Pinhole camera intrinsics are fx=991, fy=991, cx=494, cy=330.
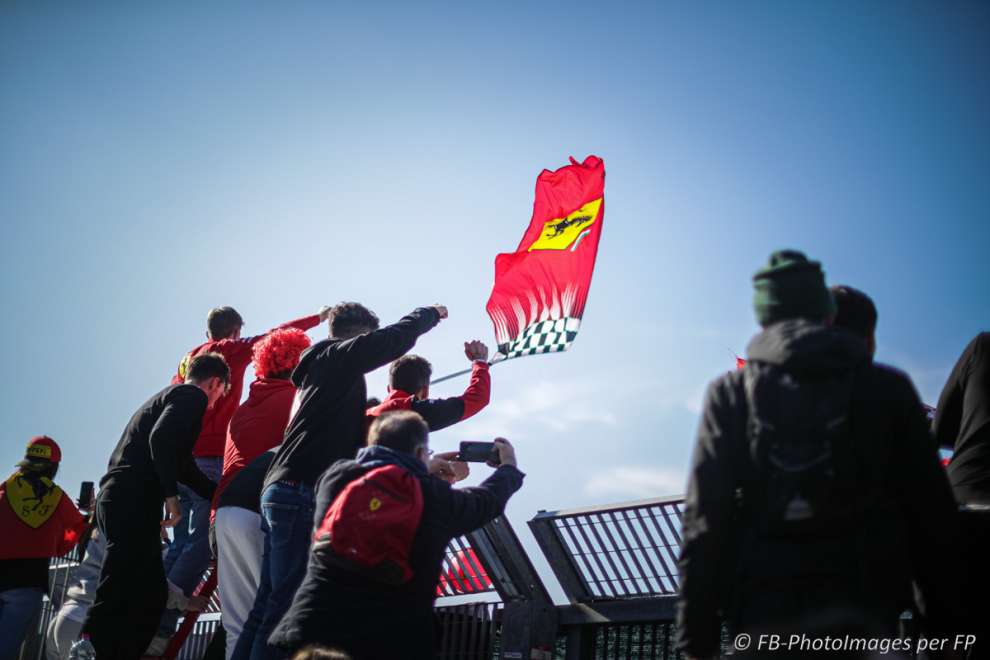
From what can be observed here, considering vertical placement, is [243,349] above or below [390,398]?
above

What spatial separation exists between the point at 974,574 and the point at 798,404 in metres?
1.30

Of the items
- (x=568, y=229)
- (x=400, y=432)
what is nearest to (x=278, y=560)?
(x=400, y=432)

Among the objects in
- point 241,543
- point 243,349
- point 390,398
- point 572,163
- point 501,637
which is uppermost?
point 572,163

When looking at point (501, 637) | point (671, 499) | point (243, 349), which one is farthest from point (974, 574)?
point (243, 349)

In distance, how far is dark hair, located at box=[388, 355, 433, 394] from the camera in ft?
19.1

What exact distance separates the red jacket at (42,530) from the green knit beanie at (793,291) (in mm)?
6149

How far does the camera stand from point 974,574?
3.65 m

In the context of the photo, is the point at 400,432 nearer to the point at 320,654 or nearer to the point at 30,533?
the point at 320,654

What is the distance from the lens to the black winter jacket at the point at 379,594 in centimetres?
402

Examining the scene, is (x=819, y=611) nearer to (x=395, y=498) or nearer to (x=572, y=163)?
(x=395, y=498)

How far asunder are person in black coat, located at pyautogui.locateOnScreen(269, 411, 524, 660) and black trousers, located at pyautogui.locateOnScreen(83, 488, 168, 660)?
1775 millimetres

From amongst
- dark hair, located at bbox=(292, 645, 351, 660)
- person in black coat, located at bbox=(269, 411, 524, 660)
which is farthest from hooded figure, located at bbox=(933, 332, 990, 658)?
dark hair, located at bbox=(292, 645, 351, 660)

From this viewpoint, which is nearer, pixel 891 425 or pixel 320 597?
pixel 891 425

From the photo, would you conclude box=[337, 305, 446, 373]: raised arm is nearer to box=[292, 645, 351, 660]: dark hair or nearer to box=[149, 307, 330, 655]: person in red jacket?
box=[149, 307, 330, 655]: person in red jacket
